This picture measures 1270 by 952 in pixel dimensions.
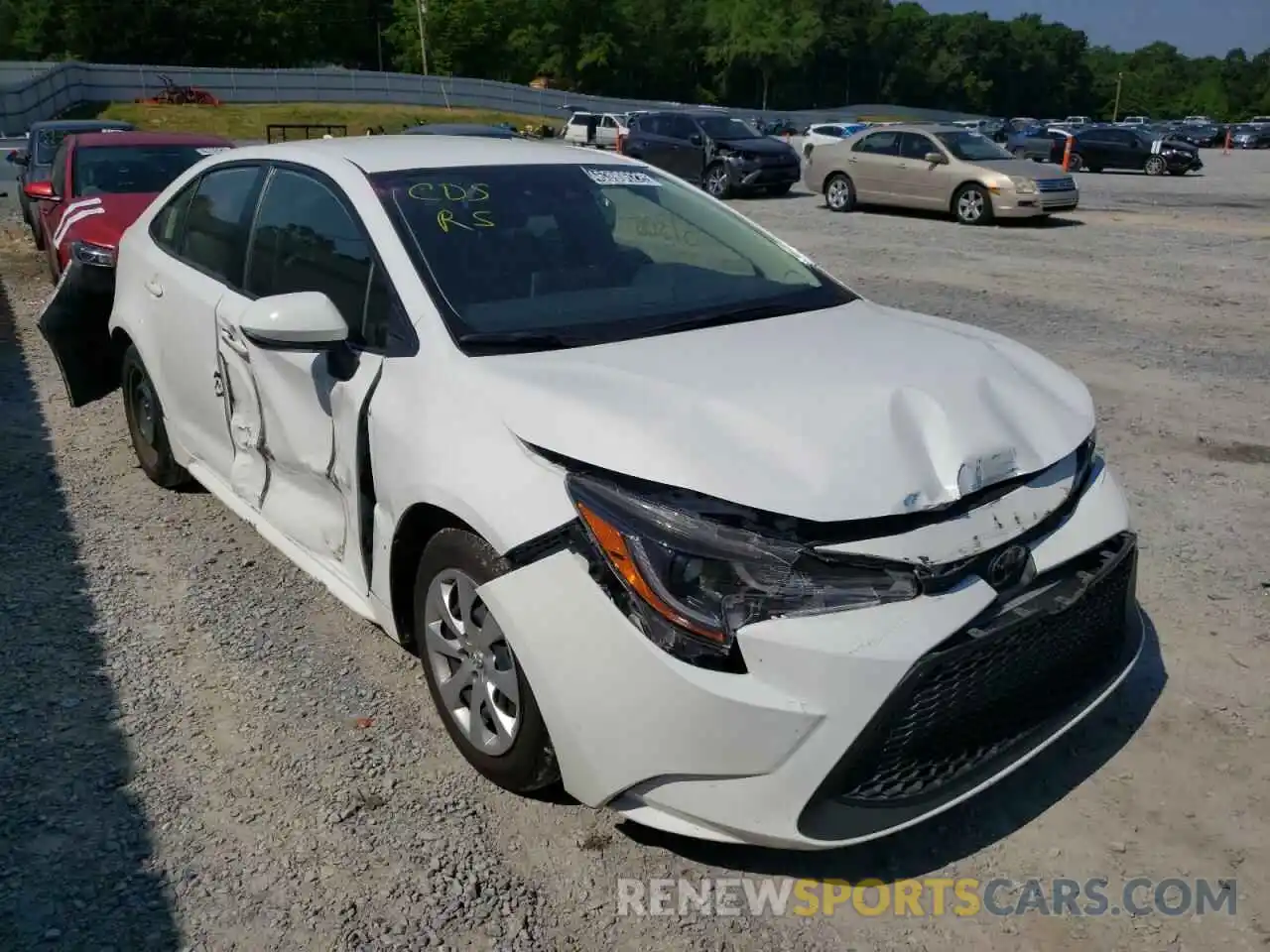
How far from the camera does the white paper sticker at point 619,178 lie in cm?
394

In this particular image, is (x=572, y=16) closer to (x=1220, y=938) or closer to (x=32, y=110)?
(x=32, y=110)

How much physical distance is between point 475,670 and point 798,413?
1.10m

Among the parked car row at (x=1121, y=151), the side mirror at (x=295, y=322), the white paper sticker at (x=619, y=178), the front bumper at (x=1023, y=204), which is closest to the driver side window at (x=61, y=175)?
the white paper sticker at (x=619, y=178)

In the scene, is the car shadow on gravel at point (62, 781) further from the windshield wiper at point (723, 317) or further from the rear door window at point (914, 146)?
the rear door window at point (914, 146)

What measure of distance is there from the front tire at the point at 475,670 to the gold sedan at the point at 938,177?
15.4 metres

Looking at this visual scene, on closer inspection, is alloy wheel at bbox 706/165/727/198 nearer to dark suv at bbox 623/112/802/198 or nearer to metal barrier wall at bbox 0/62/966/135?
dark suv at bbox 623/112/802/198

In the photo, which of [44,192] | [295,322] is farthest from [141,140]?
[295,322]

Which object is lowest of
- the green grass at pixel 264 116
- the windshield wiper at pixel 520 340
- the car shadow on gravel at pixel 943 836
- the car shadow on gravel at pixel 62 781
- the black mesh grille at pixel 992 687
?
the green grass at pixel 264 116

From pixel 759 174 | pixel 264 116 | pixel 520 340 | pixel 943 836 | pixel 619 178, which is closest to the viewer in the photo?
pixel 943 836

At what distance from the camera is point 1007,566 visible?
8.44 feet

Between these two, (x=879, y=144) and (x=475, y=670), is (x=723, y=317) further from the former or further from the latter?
(x=879, y=144)

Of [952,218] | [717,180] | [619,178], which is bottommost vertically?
[952,218]

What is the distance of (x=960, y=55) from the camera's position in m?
121

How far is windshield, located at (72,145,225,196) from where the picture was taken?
31.5 ft
